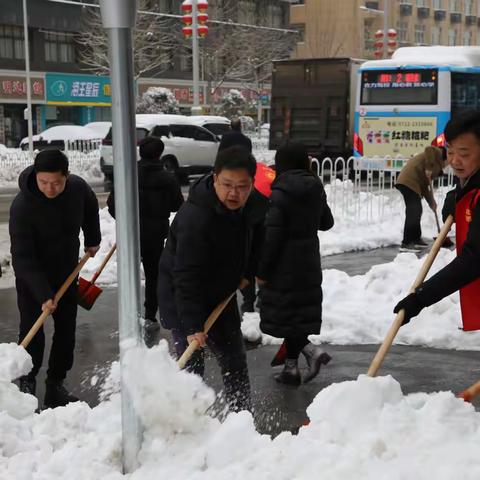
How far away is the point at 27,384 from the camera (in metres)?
4.70

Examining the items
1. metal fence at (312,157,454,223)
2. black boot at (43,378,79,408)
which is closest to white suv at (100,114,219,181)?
metal fence at (312,157,454,223)

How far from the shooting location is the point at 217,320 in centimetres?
407

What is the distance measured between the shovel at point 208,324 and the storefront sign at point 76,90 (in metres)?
35.8

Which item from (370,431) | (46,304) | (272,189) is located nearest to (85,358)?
(46,304)

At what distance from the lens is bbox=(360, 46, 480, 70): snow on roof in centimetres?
1831

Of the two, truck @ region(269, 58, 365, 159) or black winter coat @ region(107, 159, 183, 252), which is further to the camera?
truck @ region(269, 58, 365, 159)

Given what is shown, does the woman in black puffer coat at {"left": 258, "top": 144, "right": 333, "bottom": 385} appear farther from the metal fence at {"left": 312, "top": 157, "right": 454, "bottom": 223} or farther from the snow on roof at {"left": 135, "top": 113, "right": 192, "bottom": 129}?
the snow on roof at {"left": 135, "top": 113, "right": 192, "bottom": 129}

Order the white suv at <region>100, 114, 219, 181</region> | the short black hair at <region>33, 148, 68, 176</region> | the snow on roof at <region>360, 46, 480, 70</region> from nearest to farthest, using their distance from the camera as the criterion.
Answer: the short black hair at <region>33, 148, 68, 176</region> < the snow on roof at <region>360, 46, 480, 70</region> < the white suv at <region>100, 114, 219, 181</region>

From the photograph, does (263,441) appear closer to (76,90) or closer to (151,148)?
(151,148)

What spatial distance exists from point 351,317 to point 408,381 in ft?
4.22

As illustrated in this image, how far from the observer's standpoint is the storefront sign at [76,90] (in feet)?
126

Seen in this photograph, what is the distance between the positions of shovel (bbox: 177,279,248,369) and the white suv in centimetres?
1530

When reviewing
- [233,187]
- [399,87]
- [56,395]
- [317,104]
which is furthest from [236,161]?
[317,104]

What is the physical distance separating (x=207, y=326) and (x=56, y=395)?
1.40 metres
